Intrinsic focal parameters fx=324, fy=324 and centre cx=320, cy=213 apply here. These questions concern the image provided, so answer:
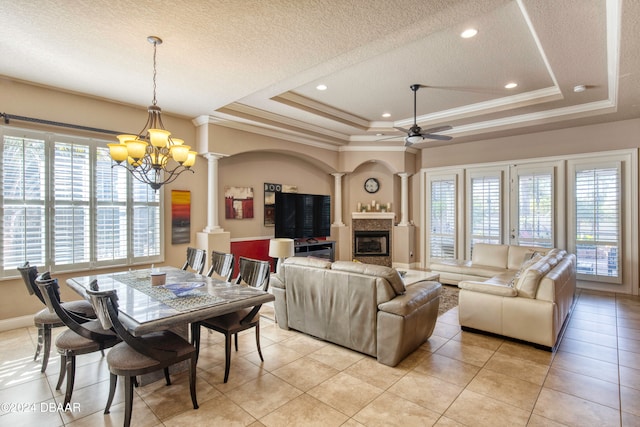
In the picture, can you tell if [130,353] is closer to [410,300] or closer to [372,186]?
[410,300]

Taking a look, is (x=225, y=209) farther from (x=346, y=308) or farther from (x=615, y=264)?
(x=615, y=264)

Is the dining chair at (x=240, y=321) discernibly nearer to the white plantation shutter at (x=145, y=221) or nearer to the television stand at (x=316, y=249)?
the white plantation shutter at (x=145, y=221)

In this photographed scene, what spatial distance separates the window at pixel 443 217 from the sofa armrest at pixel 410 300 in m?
4.36

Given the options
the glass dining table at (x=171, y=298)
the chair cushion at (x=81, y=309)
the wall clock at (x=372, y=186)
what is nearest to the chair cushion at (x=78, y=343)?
the glass dining table at (x=171, y=298)

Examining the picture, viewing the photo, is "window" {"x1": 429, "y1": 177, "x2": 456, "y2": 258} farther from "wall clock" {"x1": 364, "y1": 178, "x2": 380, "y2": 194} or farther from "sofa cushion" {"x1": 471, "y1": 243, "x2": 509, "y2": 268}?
"wall clock" {"x1": 364, "y1": 178, "x2": 380, "y2": 194}

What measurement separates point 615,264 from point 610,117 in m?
2.50

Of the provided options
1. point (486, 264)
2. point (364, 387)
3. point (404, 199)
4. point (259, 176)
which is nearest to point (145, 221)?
point (259, 176)

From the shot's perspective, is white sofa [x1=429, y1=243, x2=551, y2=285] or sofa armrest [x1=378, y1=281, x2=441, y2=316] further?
white sofa [x1=429, y1=243, x2=551, y2=285]

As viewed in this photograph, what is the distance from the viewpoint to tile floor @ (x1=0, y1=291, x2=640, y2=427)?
229cm

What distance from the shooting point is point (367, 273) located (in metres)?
3.13

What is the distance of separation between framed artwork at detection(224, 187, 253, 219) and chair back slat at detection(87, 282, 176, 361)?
4035 millimetres

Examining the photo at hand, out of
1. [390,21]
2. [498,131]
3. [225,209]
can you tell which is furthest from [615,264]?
[225,209]

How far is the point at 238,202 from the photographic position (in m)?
6.30

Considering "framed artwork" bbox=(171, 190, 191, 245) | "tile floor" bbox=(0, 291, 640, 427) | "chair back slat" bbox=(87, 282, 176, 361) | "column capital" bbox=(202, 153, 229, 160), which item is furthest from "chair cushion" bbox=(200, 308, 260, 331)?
"column capital" bbox=(202, 153, 229, 160)
